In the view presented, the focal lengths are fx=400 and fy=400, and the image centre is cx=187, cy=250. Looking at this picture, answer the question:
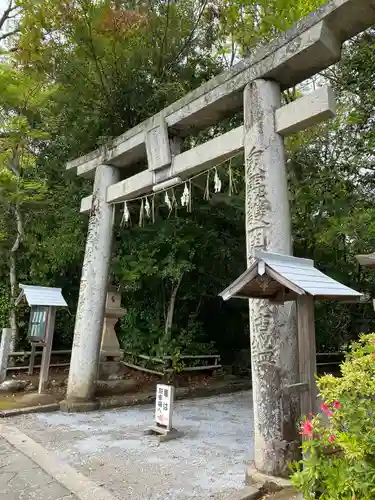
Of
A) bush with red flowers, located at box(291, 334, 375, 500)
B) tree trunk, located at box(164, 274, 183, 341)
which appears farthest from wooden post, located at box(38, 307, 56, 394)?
bush with red flowers, located at box(291, 334, 375, 500)

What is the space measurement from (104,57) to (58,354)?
25.7 ft

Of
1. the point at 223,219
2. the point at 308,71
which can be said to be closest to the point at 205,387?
the point at 223,219

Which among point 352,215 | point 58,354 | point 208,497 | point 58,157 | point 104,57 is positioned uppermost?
point 104,57

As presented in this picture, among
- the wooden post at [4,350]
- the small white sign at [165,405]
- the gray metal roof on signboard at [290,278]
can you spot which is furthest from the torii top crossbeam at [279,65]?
the wooden post at [4,350]

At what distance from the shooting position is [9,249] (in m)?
10.2

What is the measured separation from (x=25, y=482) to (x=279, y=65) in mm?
5447

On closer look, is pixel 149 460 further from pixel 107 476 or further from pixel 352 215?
pixel 352 215

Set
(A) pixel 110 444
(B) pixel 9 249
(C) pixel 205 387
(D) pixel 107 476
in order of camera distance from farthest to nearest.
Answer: (B) pixel 9 249, (C) pixel 205 387, (A) pixel 110 444, (D) pixel 107 476

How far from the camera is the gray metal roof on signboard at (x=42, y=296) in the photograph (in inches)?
308

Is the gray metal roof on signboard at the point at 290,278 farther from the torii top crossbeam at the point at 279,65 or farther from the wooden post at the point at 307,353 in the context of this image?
the torii top crossbeam at the point at 279,65

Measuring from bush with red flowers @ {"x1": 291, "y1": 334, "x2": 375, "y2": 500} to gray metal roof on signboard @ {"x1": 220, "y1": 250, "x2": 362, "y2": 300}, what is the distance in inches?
30.4

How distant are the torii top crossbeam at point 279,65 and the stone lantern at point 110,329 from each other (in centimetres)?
340

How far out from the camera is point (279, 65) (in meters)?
4.88

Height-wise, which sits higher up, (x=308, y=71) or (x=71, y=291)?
(x=308, y=71)
